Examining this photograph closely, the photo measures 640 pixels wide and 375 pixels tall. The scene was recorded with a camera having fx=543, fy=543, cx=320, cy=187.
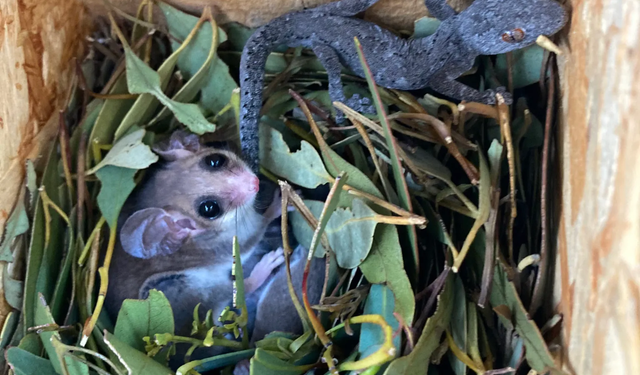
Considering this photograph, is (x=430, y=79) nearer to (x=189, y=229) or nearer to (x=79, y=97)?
(x=189, y=229)

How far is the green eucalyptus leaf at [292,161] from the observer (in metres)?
1.61

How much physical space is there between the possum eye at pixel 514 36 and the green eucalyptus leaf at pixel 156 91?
0.91 m

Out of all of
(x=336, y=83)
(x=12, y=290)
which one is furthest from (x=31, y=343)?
(x=336, y=83)

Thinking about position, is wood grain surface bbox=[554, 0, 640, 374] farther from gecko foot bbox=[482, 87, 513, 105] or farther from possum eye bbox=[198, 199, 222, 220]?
possum eye bbox=[198, 199, 222, 220]

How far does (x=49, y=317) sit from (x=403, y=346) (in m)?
0.99

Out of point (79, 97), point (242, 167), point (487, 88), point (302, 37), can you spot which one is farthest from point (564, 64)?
point (79, 97)

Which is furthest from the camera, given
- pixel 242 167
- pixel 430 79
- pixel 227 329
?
pixel 242 167

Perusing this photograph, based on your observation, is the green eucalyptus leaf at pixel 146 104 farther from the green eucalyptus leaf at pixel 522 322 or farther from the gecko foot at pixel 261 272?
the green eucalyptus leaf at pixel 522 322

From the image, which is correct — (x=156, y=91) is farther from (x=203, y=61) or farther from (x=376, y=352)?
(x=376, y=352)

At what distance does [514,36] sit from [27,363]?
5.30 ft

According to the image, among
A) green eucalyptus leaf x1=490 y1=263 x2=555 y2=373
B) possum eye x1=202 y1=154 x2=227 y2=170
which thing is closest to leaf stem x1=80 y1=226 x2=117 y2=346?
possum eye x1=202 y1=154 x2=227 y2=170

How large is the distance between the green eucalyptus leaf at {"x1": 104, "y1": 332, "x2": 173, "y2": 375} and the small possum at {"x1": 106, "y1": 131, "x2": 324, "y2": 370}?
253mm

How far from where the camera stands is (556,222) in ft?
4.70

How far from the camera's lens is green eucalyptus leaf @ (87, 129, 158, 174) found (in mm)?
1681
